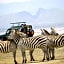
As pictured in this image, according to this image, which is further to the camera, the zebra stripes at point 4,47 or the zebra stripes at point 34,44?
the zebra stripes at point 4,47

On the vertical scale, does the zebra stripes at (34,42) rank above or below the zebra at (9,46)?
above

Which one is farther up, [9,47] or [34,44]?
[34,44]

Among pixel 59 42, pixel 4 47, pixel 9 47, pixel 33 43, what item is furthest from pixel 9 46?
pixel 59 42

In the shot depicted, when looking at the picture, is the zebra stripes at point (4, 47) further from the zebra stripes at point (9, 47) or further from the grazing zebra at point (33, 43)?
the grazing zebra at point (33, 43)

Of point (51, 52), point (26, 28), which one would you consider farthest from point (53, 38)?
point (26, 28)

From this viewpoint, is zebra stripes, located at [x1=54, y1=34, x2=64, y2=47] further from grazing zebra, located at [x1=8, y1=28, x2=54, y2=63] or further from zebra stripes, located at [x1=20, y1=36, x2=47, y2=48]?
zebra stripes, located at [x1=20, y1=36, x2=47, y2=48]

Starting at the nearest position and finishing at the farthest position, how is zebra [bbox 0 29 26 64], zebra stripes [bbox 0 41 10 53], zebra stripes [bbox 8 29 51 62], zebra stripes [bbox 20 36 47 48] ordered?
zebra stripes [bbox 8 29 51 62]
zebra stripes [bbox 20 36 47 48]
zebra [bbox 0 29 26 64]
zebra stripes [bbox 0 41 10 53]

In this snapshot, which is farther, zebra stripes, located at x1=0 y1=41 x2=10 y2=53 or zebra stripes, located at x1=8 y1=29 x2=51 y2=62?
zebra stripes, located at x1=0 y1=41 x2=10 y2=53

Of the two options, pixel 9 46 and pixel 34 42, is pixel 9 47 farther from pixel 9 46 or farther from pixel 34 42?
pixel 34 42

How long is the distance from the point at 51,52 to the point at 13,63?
2.71 metres

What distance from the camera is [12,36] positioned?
66.7 feet

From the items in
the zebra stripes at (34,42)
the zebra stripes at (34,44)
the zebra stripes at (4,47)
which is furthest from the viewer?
the zebra stripes at (4,47)

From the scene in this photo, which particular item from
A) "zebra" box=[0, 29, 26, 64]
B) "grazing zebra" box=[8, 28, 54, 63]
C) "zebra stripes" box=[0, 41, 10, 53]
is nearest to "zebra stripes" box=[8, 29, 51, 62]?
"grazing zebra" box=[8, 28, 54, 63]

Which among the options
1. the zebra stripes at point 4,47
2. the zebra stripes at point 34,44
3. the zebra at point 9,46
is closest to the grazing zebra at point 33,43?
the zebra stripes at point 34,44
